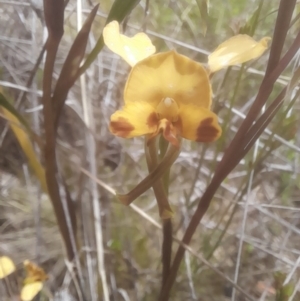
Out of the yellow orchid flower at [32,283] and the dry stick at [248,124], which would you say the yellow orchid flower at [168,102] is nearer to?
the dry stick at [248,124]

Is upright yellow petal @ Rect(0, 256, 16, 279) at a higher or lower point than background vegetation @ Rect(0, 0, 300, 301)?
lower

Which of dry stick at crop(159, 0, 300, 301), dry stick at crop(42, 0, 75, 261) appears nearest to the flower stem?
dry stick at crop(159, 0, 300, 301)

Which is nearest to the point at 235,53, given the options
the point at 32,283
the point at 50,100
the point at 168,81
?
the point at 168,81

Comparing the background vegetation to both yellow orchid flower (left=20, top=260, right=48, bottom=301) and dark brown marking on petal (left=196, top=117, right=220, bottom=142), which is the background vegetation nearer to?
yellow orchid flower (left=20, top=260, right=48, bottom=301)

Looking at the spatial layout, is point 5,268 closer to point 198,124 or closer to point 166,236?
point 166,236

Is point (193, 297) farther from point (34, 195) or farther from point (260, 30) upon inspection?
point (260, 30)

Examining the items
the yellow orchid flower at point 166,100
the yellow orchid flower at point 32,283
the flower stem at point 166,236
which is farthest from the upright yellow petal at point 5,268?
the yellow orchid flower at point 166,100
